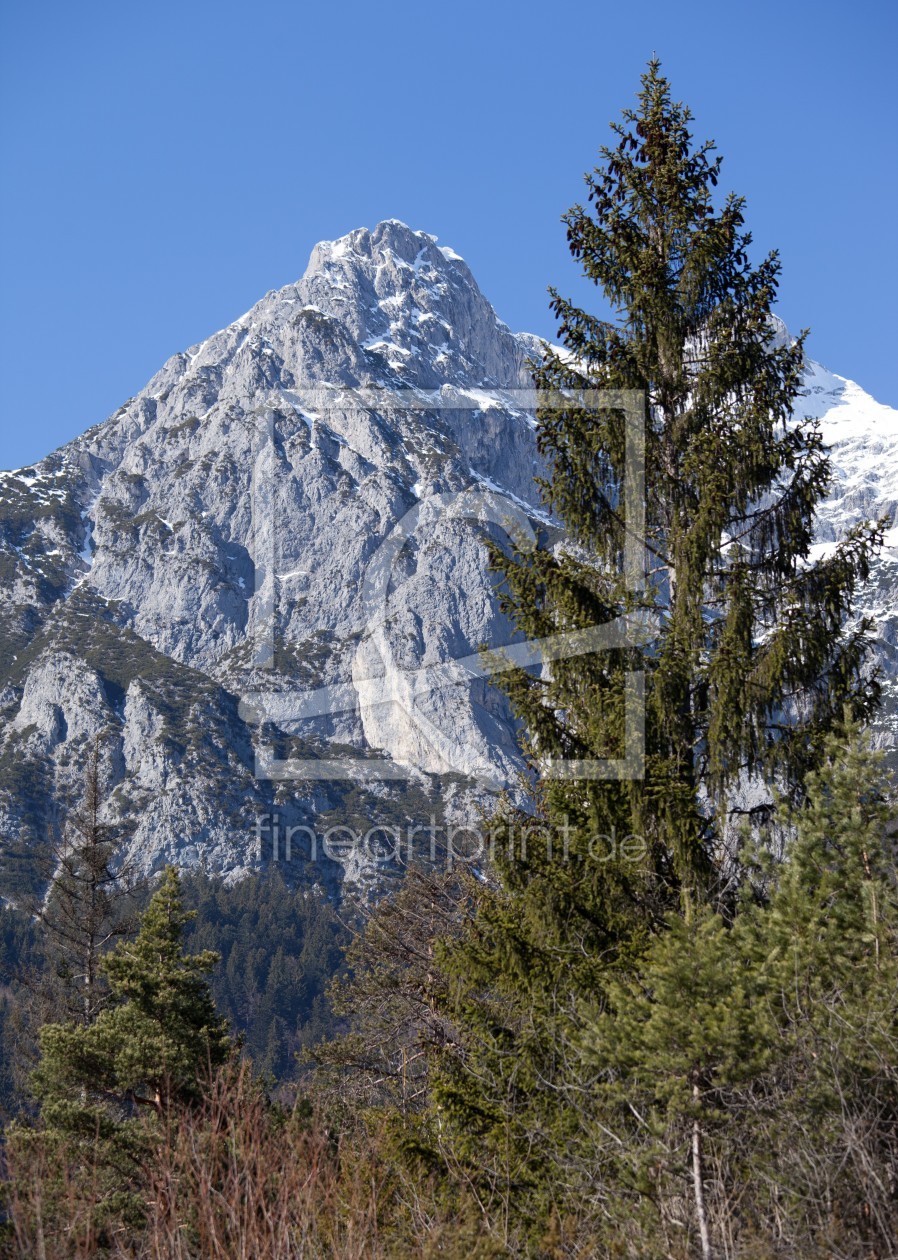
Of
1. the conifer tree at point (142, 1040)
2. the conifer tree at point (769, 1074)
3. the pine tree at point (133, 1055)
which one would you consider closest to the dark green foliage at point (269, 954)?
the conifer tree at point (142, 1040)

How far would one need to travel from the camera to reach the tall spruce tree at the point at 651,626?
9297mm

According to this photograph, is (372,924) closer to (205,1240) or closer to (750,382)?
(750,382)

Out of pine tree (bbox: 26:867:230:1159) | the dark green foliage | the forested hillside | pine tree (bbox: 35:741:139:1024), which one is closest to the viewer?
the forested hillside

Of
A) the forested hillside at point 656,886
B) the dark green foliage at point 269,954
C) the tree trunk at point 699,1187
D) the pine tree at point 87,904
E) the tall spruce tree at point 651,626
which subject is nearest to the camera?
the tree trunk at point 699,1187

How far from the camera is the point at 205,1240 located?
→ 6020mm

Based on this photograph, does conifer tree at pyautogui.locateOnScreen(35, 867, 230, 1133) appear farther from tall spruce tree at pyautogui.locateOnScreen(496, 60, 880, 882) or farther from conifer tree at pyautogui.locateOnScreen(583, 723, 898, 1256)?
conifer tree at pyautogui.locateOnScreen(583, 723, 898, 1256)

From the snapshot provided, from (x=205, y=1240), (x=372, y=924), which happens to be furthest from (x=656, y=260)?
(x=372, y=924)

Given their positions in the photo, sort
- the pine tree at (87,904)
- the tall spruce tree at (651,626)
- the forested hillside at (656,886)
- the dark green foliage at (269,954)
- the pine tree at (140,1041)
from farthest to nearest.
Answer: the dark green foliage at (269,954) → the pine tree at (87,904) → the pine tree at (140,1041) → the tall spruce tree at (651,626) → the forested hillside at (656,886)

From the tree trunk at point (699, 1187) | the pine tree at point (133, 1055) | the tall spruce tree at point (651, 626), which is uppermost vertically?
the tall spruce tree at point (651, 626)

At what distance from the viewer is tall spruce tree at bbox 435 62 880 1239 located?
930 cm

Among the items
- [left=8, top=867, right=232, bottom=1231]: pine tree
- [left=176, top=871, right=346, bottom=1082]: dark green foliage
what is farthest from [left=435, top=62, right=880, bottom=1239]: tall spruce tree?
[left=176, top=871, right=346, bottom=1082]: dark green foliage

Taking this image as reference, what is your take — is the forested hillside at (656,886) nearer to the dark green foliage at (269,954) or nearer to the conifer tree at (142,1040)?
the conifer tree at (142,1040)

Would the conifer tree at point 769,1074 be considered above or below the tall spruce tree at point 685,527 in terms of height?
below

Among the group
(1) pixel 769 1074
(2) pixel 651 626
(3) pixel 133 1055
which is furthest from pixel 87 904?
(1) pixel 769 1074
